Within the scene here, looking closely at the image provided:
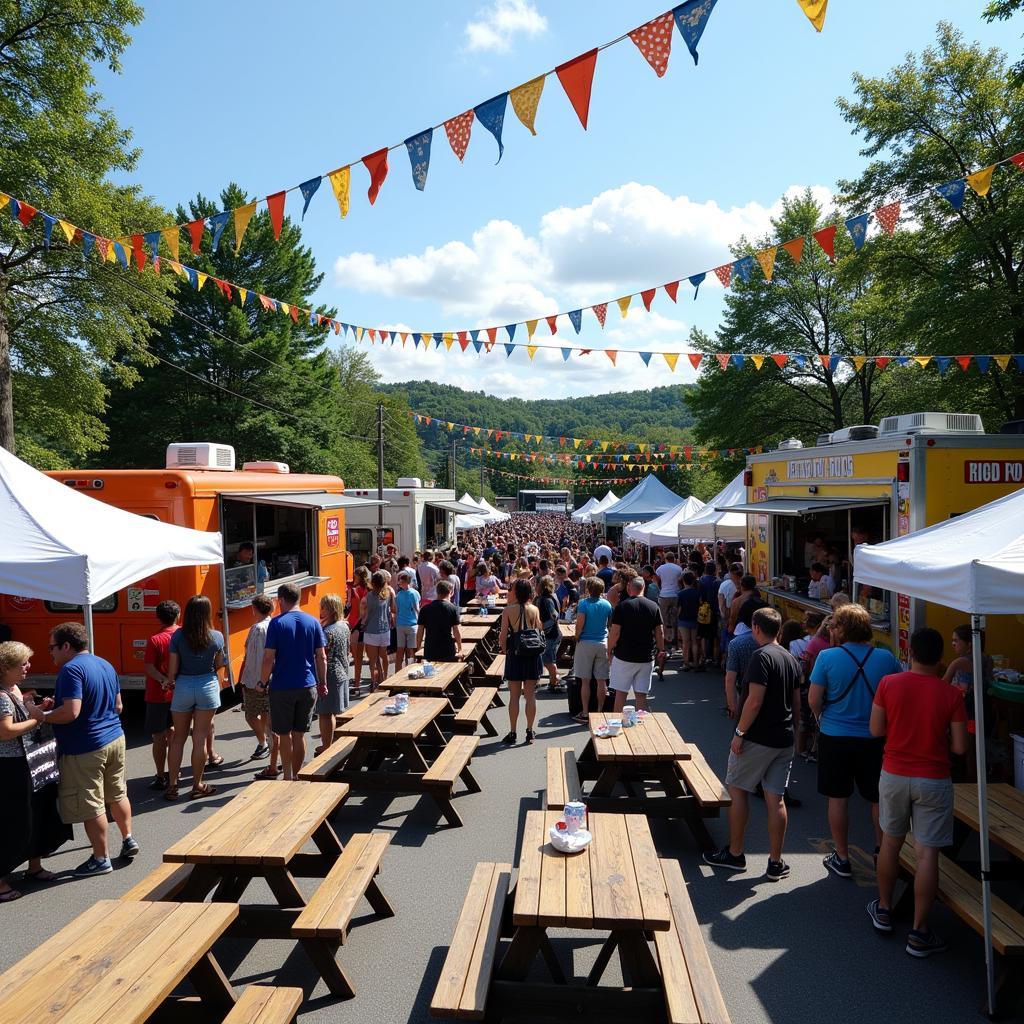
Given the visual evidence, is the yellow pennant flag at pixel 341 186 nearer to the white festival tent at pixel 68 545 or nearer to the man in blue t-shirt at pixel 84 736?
the white festival tent at pixel 68 545

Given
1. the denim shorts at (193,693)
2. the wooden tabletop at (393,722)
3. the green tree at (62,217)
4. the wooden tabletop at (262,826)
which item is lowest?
the wooden tabletop at (393,722)

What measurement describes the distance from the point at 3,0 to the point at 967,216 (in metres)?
20.7

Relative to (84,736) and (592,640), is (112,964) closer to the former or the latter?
(84,736)

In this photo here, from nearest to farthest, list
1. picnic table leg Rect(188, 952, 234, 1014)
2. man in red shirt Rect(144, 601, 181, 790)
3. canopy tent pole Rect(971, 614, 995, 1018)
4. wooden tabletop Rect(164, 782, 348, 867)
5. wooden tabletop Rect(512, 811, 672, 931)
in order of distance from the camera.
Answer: wooden tabletop Rect(512, 811, 672, 931) < picnic table leg Rect(188, 952, 234, 1014) < canopy tent pole Rect(971, 614, 995, 1018) < wooden tabletop Rect(164, 782, 348, 867) < man in red shirt Rect(144, 601, 181, 790)

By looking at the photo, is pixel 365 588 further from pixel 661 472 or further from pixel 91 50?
pixel 661 472

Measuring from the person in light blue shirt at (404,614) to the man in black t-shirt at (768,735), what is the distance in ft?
18.3

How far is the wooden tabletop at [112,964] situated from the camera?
257cm

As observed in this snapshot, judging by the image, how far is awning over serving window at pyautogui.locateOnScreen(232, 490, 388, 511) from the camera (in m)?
9.16

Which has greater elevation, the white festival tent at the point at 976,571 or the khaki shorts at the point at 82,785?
the white festival tent at the point at 976,571

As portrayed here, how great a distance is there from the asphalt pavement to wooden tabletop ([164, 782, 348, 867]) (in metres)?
0.65

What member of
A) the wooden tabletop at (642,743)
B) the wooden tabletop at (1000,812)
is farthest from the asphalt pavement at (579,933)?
→ the wooden tabletop at (642,743)

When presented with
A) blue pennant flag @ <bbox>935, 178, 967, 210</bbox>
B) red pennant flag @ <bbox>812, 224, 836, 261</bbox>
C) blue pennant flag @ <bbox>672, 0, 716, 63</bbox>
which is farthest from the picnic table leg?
blue pennant flag @ <bbox>935, 178, 967, 210</bbox>

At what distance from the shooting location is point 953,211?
1762cm

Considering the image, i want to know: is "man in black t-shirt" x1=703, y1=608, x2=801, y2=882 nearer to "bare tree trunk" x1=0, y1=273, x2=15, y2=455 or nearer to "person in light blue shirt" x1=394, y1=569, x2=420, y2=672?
"person in light blue shirt" x1=394, y1=569, x2=420, y2=672
